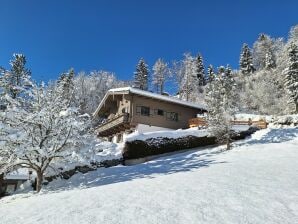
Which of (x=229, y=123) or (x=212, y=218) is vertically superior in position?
(x=229, y=123)

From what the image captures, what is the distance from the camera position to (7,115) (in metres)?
18.1

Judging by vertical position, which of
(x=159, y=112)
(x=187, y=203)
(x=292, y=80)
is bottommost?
(x=187, y=203)

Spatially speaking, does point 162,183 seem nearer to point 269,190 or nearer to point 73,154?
point 269,190

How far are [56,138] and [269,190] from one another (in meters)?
12.0

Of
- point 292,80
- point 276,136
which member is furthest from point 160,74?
point 276,136

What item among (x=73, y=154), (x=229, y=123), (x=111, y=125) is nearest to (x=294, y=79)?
(x=229, y=123)

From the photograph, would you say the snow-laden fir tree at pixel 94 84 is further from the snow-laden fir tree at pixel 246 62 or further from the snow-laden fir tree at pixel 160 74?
the snow-laden fir tree at pixel 246 62

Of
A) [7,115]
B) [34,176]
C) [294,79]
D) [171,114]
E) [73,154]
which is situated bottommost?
[34,176]

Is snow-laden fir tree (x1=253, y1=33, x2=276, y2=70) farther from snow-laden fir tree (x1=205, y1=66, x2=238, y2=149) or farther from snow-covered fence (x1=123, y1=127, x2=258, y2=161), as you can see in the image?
snow-laden fir tree (x1=205, y1=66, x2=238, y2=149)

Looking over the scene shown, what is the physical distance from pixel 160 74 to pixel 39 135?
6112 centimetres

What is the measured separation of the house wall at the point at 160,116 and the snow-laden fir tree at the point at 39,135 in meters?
16.9

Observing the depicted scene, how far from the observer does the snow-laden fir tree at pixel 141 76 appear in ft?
263

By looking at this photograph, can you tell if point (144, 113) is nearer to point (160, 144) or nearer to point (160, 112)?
point (160, 112)

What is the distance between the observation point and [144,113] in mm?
37094
